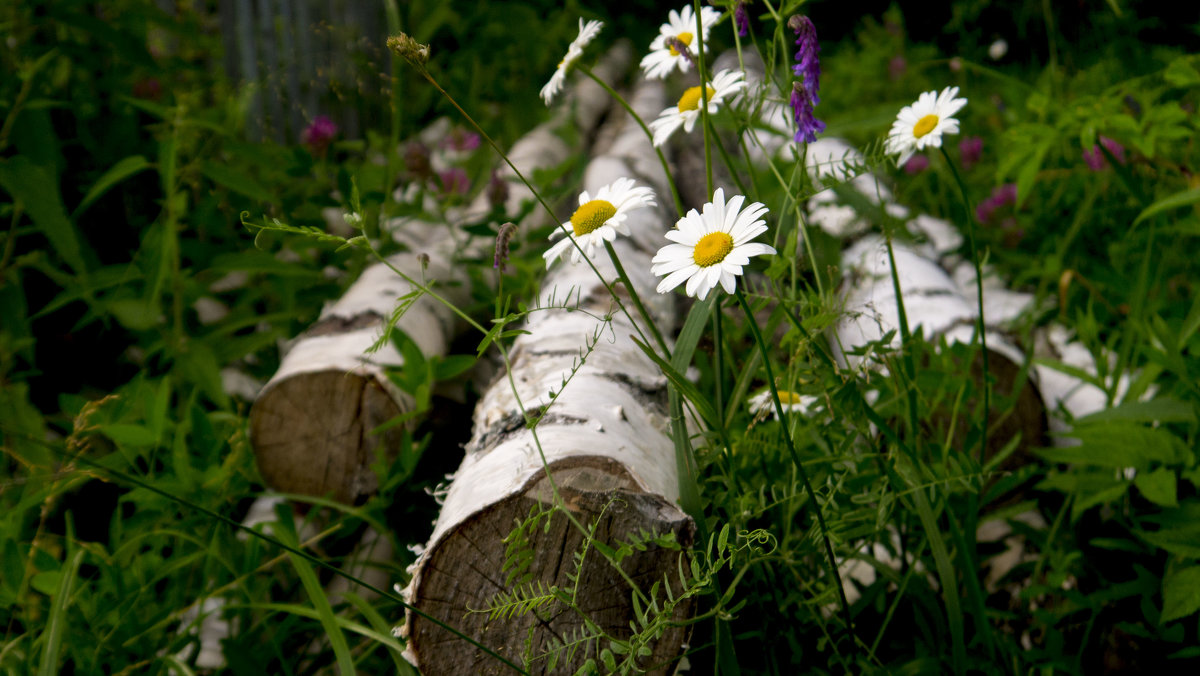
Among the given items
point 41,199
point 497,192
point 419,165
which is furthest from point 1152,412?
point 41,199

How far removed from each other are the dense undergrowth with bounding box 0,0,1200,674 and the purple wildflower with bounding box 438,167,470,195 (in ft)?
0.12

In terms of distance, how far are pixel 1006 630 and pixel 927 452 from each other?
14.6 inches

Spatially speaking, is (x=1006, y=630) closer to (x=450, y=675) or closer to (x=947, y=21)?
(x=450, y=675)

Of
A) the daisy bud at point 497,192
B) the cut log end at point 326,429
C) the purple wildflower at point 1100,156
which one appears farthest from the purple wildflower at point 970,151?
the cut log end at point 326,429

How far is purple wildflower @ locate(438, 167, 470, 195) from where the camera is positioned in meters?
2.27

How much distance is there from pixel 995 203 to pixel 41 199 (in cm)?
246

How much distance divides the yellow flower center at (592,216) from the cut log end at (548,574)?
0.99 ft

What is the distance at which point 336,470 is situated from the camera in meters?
1.62

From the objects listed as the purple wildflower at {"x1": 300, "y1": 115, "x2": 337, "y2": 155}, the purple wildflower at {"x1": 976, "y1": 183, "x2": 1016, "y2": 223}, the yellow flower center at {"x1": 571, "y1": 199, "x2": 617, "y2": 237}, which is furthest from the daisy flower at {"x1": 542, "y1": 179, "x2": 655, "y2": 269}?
the purple wildflower at {"x1": 976, "y1": 183, "x2": 1016, "y2": 223}

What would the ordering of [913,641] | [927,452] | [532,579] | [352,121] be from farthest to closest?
[352,121]
[927,452]
[913,641]
[532,579]

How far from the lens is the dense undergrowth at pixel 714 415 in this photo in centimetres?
105

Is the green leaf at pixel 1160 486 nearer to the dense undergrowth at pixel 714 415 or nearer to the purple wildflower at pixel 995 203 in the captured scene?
the dense undergrowth at pixel 714 415

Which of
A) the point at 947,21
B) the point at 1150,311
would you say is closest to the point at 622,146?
the point at 1150,311

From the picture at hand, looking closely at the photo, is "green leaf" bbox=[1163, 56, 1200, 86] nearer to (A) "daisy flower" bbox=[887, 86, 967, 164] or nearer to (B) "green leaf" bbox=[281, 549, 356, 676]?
(A) "daisy flower" bbox=[887, 86, 967, 164]
